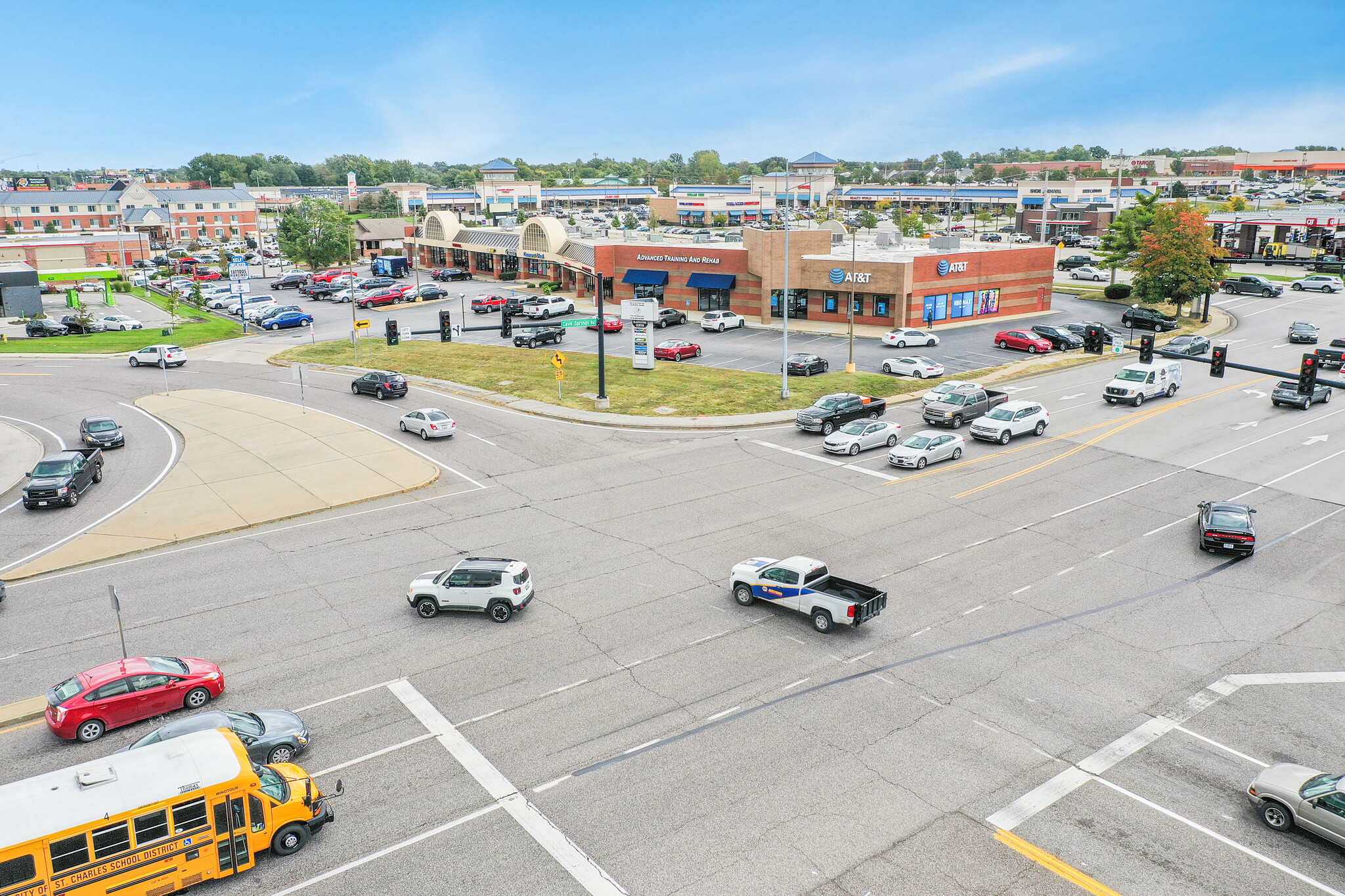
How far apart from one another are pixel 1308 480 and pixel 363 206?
16578 cm

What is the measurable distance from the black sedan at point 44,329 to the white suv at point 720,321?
159ft

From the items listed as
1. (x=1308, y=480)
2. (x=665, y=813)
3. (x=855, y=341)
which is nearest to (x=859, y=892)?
(x=665, y=813)

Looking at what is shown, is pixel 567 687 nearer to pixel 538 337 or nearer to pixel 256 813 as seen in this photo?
pixel 256 813

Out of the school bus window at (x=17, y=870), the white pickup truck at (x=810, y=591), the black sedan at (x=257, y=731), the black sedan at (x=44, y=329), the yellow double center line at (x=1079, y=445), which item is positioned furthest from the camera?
the black sedan at (x=44, y=329)

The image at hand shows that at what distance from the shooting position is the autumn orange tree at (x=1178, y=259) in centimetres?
7188

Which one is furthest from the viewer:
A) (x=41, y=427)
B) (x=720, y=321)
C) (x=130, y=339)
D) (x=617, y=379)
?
(x=720, y=321)

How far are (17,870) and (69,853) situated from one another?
1.84 ft

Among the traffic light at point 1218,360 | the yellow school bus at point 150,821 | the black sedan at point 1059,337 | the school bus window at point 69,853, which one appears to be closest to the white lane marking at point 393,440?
the yellow school bus at point 150,821

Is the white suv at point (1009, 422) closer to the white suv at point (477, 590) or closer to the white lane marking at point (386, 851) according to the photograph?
the white suv at point (477, 590)

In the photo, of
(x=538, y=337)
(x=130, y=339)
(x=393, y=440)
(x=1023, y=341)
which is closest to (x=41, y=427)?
(x=393, y=440)

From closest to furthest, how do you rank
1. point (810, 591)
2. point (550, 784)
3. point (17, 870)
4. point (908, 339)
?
point (17, 870), point (550, 784), point (810, 591), point (908, 339)

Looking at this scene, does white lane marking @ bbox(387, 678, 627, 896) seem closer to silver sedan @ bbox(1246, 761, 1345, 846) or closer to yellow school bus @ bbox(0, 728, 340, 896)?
yellow school bus @ bbox(0, 728, 340, 896)

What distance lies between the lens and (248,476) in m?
34.5

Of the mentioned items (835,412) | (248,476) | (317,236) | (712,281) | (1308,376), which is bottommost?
(248,476)
